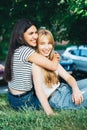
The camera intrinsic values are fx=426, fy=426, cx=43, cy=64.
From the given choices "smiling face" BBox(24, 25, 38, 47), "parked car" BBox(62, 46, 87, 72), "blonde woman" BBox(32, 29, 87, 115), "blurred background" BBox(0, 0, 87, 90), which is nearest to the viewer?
"blonde woman" BBox(32, 29, 87, 115)

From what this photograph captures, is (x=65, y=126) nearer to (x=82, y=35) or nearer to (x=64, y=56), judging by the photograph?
(x=82, y=35)

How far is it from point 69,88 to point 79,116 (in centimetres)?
61

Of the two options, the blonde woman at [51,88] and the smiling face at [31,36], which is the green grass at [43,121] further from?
the smiling face at [31,36]

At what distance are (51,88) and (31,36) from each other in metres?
0.69

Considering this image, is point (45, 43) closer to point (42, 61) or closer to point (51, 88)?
point (42, 61)

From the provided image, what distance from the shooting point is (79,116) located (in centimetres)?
478

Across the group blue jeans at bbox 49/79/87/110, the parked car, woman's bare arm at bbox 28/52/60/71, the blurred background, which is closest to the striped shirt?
woman's bare arm at bbox 28/52/60/71

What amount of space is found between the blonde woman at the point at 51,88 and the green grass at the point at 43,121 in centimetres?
16

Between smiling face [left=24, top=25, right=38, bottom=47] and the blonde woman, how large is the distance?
0.07 m

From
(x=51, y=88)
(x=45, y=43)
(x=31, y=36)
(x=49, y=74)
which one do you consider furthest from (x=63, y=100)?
(x=31, y=36)

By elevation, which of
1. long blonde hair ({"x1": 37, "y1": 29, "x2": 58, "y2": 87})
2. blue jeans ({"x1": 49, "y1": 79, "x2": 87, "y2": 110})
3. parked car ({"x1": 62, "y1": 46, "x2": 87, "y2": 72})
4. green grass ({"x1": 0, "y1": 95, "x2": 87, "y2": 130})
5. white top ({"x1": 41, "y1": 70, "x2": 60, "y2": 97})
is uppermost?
long blonde hair ({"x1": 37, "y1": 29, "x2": 58, "y2": 87})

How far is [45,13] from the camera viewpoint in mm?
10602

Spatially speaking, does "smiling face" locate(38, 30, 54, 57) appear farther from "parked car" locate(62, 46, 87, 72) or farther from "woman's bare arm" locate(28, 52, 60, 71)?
"parked car" locate(62, 46, 87, 72)

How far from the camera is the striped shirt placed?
521 cm
